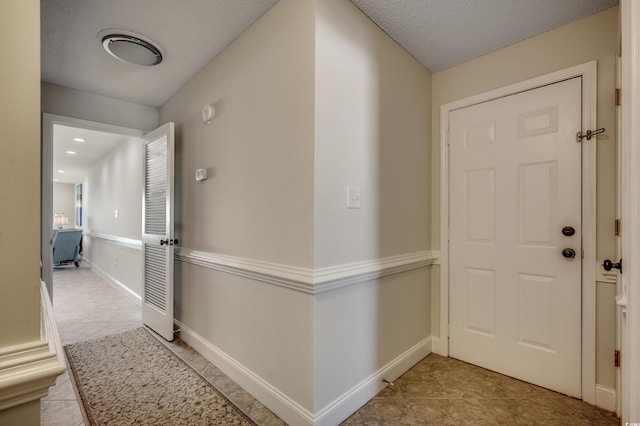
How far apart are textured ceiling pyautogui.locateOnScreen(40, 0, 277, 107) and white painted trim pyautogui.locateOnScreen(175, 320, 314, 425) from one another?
231 cm

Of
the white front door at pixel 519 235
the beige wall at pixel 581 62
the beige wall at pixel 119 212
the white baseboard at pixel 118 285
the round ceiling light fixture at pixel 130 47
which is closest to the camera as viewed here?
the beige wall at pixel 581 62

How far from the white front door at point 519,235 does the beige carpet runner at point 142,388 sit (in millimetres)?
1842

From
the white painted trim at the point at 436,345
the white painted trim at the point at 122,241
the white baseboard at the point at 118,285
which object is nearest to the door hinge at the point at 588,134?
the white painted trim at the point at 436,345

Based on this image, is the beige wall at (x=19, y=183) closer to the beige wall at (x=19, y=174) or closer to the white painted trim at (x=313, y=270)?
the beige wall at (x=19, y=174)

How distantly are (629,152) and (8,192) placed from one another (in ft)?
6.34

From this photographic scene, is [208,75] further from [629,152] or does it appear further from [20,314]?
[629,152]

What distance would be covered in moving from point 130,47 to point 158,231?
5.31 ft

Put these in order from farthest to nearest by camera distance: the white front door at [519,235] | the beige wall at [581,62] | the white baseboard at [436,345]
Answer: the white baseboard at [436,345]
the white front door at [519,235]
the beige wall at [581,62]

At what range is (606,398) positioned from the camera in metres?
1.76

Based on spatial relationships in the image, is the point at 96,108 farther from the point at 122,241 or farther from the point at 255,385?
the point at 255,385

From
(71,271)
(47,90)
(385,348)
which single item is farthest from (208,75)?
(71,271)

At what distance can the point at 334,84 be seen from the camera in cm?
167

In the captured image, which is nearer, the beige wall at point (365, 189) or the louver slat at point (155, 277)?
the beige wall at point (365, 189)

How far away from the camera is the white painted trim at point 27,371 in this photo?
681 mm
